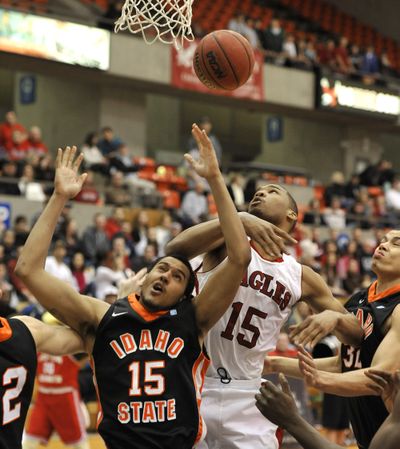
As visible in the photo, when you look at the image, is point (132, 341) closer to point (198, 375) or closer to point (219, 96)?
point (198, 375)

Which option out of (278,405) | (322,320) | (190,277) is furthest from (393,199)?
(278,405)

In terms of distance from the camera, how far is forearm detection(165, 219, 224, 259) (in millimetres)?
4422

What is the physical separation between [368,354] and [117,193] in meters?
11.0

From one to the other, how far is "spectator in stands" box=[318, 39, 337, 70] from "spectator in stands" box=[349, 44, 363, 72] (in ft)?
1.79

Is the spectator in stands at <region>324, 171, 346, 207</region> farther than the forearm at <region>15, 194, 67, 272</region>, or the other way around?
the spectator in stands at <region>324, 171, 346, 207</region>

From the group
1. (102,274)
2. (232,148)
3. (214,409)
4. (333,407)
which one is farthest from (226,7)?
(214,409)

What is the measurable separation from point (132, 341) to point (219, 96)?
15823mm

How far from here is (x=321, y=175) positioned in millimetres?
24562

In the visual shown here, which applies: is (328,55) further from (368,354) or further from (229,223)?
(229,223)

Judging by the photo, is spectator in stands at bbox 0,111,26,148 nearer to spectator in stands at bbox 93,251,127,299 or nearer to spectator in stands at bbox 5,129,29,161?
spectator in stands at bbox 5,129,29,161

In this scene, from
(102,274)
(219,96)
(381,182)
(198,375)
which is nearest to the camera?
(198,375)

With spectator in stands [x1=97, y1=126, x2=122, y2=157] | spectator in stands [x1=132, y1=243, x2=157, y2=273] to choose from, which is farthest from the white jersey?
spectator in stands [x1=97, y1=126, x2=122, y2=157]

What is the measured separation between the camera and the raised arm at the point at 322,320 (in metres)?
4.36

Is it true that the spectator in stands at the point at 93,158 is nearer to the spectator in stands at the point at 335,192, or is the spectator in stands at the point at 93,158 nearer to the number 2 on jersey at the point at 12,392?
the spectator in stands at the point at 335,192
